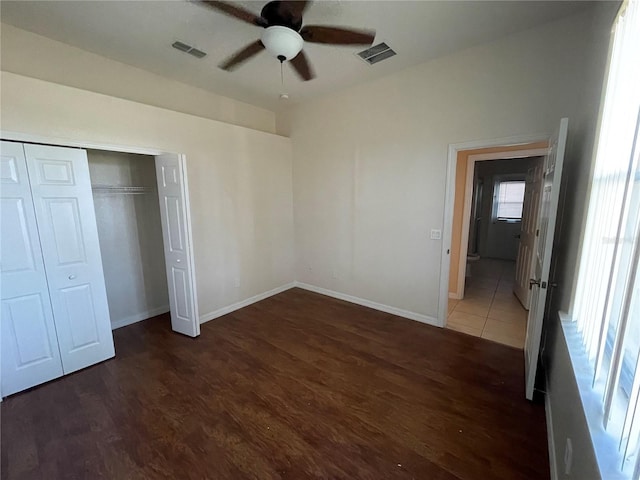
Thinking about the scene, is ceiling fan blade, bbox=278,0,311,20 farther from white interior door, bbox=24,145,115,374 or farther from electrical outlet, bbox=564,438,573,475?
electrical outlet, bbox=564,438,573,475

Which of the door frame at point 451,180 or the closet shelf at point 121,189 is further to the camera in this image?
the closet shelf at point 121,189

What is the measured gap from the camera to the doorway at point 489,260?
3152 millimetres

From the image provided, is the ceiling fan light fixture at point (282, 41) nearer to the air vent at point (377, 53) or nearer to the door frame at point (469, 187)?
the air vent at point (377, 53)

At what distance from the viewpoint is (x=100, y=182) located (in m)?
3.09

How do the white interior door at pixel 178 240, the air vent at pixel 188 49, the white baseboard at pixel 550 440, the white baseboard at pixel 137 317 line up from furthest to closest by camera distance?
the white baseboard at pixel 137 317
the white interior door at pixel 178 240
the air vent at pixel 188 49
the white baseboard at pixel 550 440

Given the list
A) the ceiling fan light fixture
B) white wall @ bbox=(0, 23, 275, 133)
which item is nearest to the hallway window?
white wall @ bbox=(0, 23, 275, 133)

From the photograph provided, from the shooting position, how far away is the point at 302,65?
229 cm

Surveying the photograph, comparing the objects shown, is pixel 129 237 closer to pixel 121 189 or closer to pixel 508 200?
pixel 121 189

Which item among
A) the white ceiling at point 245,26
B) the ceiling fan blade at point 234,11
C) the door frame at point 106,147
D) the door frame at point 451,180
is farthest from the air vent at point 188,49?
the door frame at point 451,180

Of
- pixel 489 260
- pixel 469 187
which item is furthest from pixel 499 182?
pixel 469 187

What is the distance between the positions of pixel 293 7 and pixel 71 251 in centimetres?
271

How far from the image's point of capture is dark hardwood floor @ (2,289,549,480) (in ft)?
5.26

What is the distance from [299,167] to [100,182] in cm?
260

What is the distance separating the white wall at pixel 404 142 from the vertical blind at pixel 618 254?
1216 millimetres
